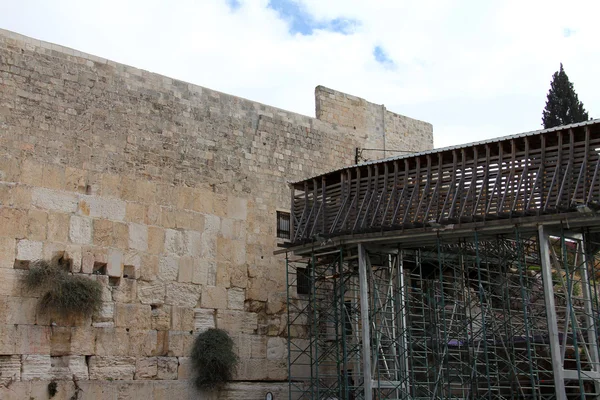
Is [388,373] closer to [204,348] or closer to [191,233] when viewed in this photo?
[204,348]

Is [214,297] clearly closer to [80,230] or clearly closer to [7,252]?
[80,230]

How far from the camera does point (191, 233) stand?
14.7 m

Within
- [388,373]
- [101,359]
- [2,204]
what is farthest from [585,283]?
[2,204]

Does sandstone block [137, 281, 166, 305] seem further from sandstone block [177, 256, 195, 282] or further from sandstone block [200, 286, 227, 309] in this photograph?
sandstone block [200, 286, 227, 309]

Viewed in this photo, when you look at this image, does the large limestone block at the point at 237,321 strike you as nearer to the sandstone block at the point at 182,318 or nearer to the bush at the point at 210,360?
the bush at the point at 210,360

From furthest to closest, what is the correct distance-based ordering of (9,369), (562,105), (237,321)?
(562,105)
(237,321)
(9,369)

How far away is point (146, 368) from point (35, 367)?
2.00 m

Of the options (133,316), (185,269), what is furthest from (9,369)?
(185,269)

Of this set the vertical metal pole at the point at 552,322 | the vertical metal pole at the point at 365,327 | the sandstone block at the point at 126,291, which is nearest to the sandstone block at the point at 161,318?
the sandstone block at the point at 126,291

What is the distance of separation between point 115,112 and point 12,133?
2020 millimetres

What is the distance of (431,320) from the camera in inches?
568

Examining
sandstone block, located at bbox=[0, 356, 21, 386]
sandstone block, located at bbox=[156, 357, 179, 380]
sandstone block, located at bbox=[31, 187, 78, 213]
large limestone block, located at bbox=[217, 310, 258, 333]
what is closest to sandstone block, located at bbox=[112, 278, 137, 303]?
sandstone block, located at bbox=[156, 357, 179, 380]

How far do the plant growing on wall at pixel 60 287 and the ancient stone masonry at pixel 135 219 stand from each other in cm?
17

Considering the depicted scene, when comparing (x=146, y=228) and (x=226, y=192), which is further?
(x=226, y=192)
